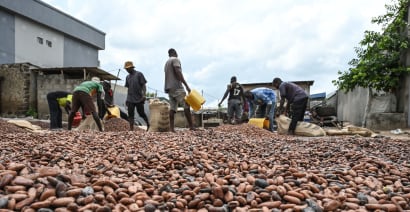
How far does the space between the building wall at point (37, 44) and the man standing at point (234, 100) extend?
1173cm

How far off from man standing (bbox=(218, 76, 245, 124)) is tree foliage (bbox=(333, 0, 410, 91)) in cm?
308

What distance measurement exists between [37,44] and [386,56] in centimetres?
1511

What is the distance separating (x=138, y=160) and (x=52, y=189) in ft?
2.82

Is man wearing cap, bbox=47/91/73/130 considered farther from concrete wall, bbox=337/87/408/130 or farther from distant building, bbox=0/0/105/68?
distant building, bbox=0/0/105/68

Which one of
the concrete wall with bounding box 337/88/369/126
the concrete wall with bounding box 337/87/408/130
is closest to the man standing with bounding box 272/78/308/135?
the concrete wall with bounding box 337/87/408/130

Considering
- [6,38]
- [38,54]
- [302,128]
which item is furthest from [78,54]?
[302,128]

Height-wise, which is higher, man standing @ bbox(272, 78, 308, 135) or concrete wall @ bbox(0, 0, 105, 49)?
concrete wall @ bbox(0, 0, 105, 49)

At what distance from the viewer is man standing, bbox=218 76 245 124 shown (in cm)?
727

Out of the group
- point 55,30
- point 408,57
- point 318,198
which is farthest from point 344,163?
point 55,30

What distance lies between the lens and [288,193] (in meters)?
1.64

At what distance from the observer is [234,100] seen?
733cm

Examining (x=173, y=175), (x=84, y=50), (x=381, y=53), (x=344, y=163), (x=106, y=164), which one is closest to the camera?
(x=173, y=175)

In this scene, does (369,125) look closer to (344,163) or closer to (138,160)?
(344,163)

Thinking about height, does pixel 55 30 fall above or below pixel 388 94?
above
